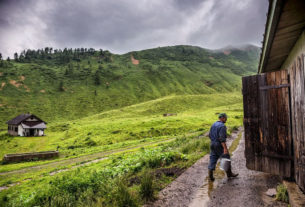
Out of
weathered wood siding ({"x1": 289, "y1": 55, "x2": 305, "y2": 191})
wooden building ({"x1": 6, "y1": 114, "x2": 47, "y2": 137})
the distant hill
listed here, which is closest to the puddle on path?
weathered wood siding ({"x1": 289, "y1": 55, "x2": 305, "y2": 191})

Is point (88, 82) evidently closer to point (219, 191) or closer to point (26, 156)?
point (26, 156)

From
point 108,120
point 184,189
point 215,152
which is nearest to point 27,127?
point 108,120

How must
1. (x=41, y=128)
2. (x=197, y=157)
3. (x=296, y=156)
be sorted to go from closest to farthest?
(x=296, y=156), (x=197, y=157), (x=41, y=128)

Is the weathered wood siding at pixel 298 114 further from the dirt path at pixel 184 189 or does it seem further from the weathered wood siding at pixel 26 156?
the weathered wood siding at pixel 26 156

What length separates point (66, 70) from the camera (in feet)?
377

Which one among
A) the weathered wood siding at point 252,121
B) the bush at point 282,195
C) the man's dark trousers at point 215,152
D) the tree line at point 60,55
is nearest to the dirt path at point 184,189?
the man's dark trousers at point 215,152

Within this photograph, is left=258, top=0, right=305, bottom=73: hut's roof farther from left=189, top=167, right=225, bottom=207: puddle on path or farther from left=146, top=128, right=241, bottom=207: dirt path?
left=146, top=128, right=241, bottom=207: dirt path

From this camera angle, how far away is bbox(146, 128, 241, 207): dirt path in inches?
213

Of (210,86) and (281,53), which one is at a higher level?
(210,86)

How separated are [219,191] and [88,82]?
113134mm

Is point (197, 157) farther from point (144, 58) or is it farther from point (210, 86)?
point (144, 58)

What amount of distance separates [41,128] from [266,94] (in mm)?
55452

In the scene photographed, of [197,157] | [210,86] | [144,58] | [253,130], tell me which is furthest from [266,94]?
[144,58]

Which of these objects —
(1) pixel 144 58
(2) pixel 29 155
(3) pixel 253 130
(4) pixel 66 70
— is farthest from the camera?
(1) pixel 144 58
